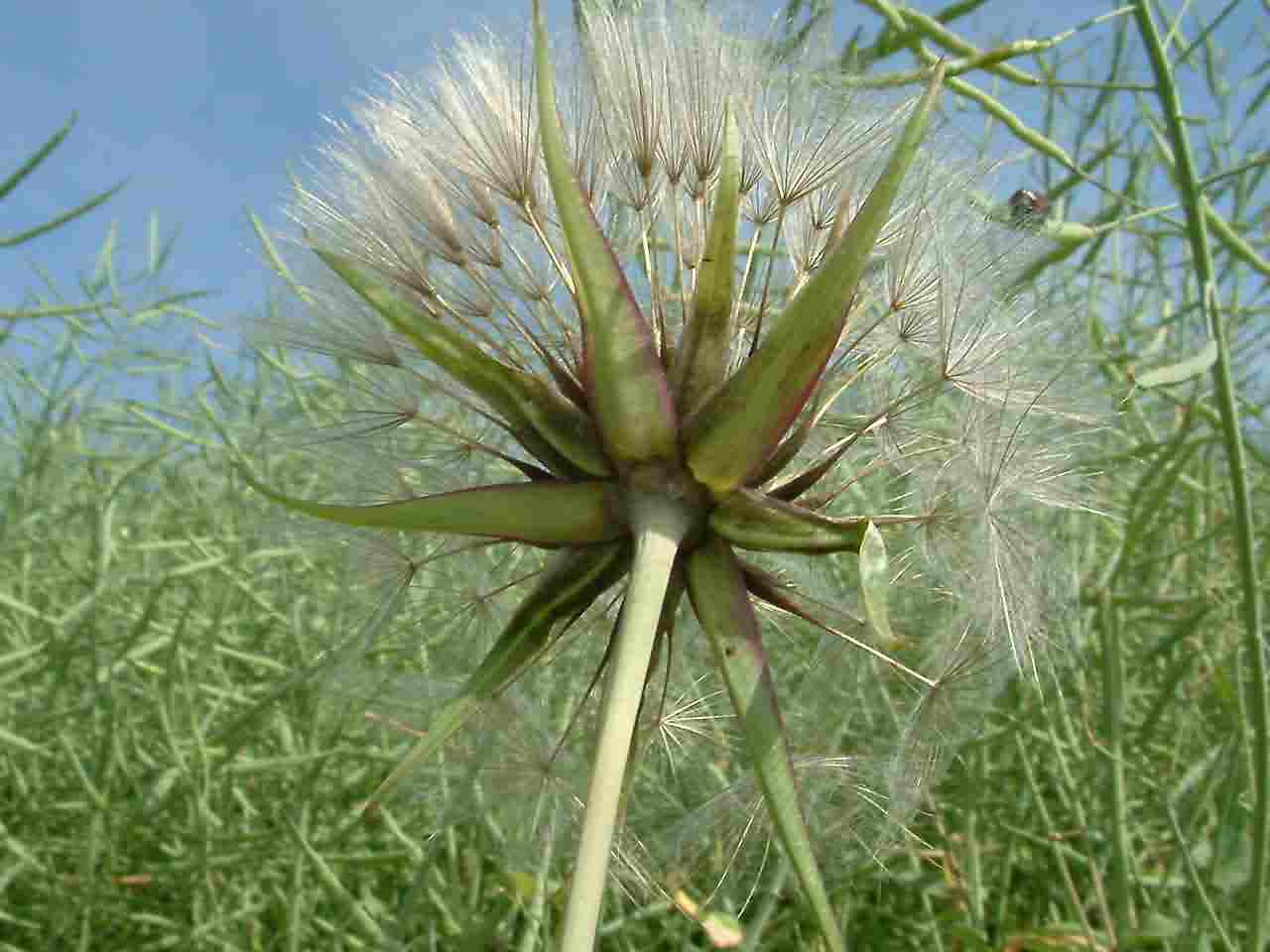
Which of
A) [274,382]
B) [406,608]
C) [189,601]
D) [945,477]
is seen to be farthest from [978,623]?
[274,382]

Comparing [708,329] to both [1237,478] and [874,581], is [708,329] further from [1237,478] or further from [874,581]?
[1237,478]

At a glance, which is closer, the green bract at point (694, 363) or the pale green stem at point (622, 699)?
the pale green stem at point (622, 699)

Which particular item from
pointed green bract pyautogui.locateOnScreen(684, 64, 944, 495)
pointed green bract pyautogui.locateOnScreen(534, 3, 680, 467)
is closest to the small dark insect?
pointed green bract pyautogui.locateOnScreen(684, 64, 944, 495)

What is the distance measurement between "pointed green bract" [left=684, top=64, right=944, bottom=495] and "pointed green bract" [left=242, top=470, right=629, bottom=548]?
9 centimetres

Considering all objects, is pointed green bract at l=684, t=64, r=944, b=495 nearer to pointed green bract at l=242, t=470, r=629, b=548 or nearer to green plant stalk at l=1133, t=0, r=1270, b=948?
pointed green bract at l=242, t=470, r=629, b=548

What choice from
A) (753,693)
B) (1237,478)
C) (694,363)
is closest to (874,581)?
(753,693)

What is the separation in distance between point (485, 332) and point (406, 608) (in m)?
0.79

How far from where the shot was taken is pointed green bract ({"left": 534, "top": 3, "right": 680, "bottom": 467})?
38.0 inches

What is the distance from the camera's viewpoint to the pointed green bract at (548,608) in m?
1.02

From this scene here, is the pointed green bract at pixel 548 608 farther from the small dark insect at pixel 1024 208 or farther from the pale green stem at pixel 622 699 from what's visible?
the small dark insect at pixel 1024 208

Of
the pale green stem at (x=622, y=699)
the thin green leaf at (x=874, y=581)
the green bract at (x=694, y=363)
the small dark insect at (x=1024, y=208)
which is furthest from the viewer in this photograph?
the small dark insect at (x=1024, y=208)

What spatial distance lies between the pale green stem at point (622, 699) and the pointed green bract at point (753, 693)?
0.05 metres

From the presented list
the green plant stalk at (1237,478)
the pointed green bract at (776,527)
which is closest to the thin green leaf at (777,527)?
the pointed green bract at (776,527)

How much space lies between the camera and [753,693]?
94cm
